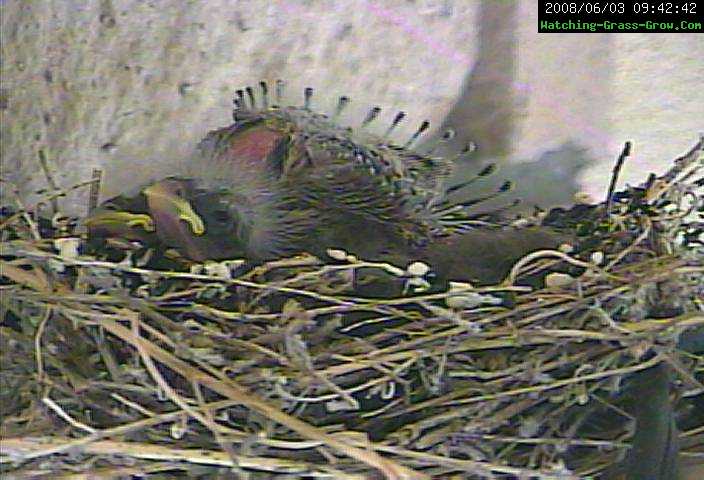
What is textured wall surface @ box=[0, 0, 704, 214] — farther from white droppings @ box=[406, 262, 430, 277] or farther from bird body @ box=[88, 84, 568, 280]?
white droppings @ box=[406, 262, 430, 277]

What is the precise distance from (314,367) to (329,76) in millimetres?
284

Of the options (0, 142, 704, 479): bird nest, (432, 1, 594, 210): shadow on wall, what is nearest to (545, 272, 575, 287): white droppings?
(0, 142, 704, 479): bird nest

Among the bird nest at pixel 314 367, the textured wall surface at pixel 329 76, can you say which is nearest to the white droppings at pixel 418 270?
the bird nest at pixel 314 367

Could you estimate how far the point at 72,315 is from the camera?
0.42 m

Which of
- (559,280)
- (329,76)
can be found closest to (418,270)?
(559,280)

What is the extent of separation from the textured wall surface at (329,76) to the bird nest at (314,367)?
0.48 ft

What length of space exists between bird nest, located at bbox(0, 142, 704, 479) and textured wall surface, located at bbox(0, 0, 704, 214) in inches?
5.8

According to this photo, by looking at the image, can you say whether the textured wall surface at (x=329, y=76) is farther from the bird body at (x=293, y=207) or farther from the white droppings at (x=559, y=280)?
the white droppings at (x=559, y=280)

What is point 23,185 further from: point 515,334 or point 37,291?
point 515,334

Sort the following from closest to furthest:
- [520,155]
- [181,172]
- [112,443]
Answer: [112,443], [181,172], [520,155]

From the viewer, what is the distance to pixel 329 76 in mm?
660

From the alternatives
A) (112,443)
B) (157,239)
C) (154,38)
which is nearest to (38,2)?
(154,38)

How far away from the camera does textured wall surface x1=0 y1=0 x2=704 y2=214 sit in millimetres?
605

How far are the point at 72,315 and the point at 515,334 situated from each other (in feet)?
0.61
